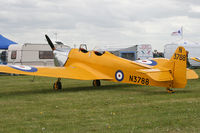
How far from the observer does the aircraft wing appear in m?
11.2

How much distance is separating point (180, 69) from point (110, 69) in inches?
126

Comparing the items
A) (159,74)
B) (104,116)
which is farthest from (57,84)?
(104,116)

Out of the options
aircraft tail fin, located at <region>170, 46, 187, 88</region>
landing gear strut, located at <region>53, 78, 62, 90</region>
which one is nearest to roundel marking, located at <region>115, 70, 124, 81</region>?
aircraft tail fin, located at <region>170, 46, 187, 88</region>

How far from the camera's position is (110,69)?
12188 millimetres

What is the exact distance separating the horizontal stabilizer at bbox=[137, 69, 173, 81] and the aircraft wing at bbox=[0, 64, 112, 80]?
2.66 meters

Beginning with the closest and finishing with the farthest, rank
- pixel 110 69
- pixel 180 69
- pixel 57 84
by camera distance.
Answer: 1. pixel 180 69
2. pixel 110 69
3. pixel 57 84

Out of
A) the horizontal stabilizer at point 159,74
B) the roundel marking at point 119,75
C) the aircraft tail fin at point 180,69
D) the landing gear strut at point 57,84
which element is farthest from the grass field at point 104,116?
the landing gear strut at point 57,84

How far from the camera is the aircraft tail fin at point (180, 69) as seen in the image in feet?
32.5

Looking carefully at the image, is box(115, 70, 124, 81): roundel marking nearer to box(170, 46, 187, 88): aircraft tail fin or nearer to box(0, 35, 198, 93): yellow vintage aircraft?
box(0, 35, 198, 93): yellow vintage aircraft

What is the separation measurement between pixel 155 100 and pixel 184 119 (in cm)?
266

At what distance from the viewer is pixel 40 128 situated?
5551 mm

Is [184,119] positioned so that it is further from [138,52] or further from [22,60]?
[138,52]

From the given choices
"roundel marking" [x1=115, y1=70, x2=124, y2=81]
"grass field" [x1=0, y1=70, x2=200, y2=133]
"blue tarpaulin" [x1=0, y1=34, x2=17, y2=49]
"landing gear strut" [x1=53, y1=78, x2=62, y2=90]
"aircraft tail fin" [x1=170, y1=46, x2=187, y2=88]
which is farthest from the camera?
"blue tarpaulin" [x1=0, y1=34, x2=17, y2=49]

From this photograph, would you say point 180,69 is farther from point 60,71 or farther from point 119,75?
point 60,71
